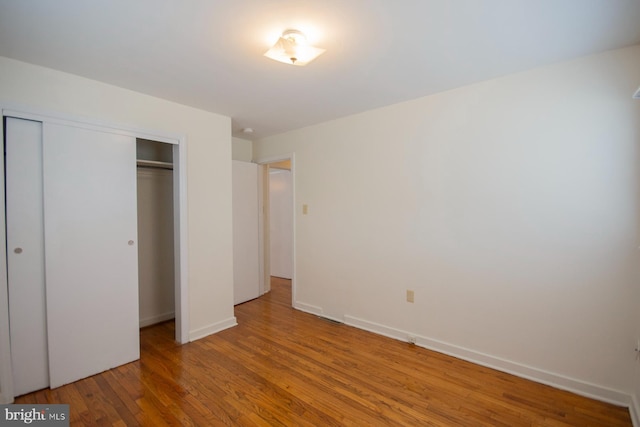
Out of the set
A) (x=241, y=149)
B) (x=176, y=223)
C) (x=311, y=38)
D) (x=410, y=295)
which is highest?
(x=311, y=38)

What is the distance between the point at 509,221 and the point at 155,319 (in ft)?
12.8

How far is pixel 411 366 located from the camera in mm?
2523

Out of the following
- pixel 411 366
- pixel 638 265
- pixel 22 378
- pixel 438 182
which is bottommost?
pixel 411 366

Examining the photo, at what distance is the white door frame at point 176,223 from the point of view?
2.04 metres

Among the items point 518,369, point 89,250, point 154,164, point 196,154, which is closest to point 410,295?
point 518,369

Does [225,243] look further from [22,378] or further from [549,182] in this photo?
[549,182]

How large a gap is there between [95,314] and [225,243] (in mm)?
1312

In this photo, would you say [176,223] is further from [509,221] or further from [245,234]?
[509,221]

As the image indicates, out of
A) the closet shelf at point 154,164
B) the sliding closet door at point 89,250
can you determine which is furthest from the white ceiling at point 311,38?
the closet shelf at point 154,164

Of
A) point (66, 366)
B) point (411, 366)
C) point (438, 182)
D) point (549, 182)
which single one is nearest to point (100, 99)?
point (66, 366)

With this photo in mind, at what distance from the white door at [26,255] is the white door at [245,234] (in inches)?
83.6

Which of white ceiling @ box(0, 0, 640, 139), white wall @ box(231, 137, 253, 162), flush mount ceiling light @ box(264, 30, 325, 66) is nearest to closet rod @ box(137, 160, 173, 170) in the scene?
white ceiling @ box(0, 0, 640, 139)

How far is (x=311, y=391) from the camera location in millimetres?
2178

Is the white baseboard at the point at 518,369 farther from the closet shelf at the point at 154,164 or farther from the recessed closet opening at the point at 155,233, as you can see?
the closet shelf at the point at 154,164
